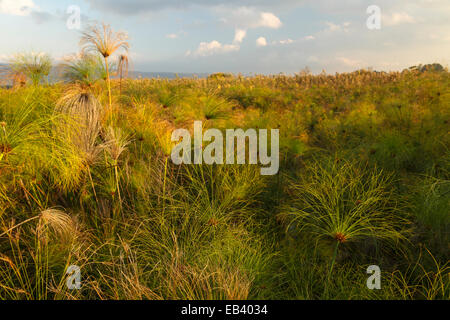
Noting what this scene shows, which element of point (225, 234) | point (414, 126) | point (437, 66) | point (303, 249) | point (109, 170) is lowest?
point (303, 249)

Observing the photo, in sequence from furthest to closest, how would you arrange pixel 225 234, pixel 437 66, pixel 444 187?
pixel 437 66
pixel 444 187
pixel 225 234

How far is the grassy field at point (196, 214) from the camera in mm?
1803

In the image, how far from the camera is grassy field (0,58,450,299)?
5.91 feet

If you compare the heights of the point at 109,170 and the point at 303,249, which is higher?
the point at 109,170

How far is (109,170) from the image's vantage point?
268 cm

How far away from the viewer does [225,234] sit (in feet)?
7.54

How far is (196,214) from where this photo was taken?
2.52 metres

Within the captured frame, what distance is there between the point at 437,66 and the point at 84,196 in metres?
12.6

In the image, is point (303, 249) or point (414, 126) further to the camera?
point (414, 126)
